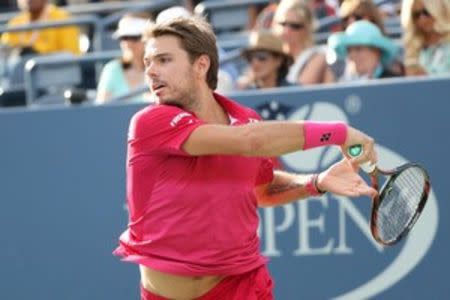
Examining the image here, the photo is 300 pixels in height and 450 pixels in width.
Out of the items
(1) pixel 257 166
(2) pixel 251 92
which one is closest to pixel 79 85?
(2) pixel 251 92

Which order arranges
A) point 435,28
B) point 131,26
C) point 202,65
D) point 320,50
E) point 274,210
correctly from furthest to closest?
point 131,26
point 320,50
point 435,28
point 274,210
point 202,65

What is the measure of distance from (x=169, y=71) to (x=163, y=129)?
0.72 ft

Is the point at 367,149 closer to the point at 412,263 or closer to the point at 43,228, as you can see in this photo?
the point at 412,263

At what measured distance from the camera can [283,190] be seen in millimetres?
5160

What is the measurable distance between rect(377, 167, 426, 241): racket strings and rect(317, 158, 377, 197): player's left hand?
0.14 metres

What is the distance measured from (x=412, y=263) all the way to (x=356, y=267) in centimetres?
29

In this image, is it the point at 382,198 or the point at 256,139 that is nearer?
the point at 256,139

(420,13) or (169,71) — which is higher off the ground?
(169,71)

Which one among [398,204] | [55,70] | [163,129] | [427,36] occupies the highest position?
[163,129]

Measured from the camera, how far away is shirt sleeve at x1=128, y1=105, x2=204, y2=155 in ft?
15.3

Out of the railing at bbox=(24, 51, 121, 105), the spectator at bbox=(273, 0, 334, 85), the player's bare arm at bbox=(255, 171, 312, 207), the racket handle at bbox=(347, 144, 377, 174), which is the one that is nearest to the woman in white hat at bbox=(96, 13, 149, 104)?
the railing at bbox=(24, 51, 121, 105)

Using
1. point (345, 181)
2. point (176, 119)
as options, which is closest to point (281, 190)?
point (345, 181)

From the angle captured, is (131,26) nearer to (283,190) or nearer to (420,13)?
(420,13)

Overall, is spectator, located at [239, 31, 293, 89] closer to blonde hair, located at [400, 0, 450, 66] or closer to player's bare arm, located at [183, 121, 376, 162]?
blonde hair, located at [400, 0, 450, 66]
